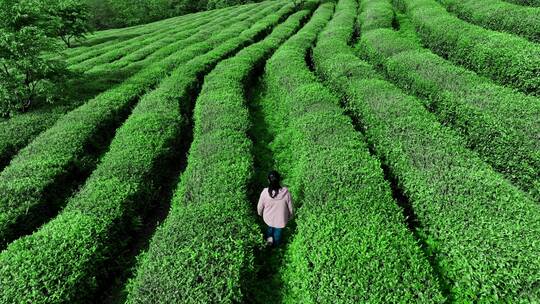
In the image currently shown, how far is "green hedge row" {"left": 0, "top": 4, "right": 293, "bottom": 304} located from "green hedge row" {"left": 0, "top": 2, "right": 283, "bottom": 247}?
3.85 feet

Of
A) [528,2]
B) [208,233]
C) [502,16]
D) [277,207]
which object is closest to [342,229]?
[277,207]

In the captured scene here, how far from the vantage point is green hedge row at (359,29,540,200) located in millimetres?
10328

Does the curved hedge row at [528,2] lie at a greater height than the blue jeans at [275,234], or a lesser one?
greater

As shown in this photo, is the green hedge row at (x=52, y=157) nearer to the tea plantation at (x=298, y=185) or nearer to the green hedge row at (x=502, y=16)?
the tea plantation at (x=298, y=185)

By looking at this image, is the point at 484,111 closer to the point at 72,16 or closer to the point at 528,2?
the point at 528,2

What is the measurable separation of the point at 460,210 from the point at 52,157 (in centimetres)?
1334

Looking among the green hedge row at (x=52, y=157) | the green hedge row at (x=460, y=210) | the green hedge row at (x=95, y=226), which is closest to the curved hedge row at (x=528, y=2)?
the green hedge row at (x=460, y=210)

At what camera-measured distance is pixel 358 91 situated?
602 inches

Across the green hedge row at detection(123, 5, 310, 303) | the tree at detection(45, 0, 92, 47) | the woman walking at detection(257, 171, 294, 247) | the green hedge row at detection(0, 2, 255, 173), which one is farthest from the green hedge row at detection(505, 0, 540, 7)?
the tree at detection(45, 0, 92, 47)

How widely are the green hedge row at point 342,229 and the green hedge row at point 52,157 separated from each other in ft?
25.8

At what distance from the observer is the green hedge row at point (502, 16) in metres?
18.7

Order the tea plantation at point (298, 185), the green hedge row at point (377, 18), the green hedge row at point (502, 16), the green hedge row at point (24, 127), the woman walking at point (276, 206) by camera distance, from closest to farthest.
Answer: the tea plantation at point (298, 185) < the woman walking at point (276, 206) < the green hedge row at point (24, 127) < the green hedge row at point (502, 16) < the green hedge row at point (377, 18)

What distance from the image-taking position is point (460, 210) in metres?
7.91

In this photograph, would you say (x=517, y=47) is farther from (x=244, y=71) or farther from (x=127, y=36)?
(x=127, y=36)
